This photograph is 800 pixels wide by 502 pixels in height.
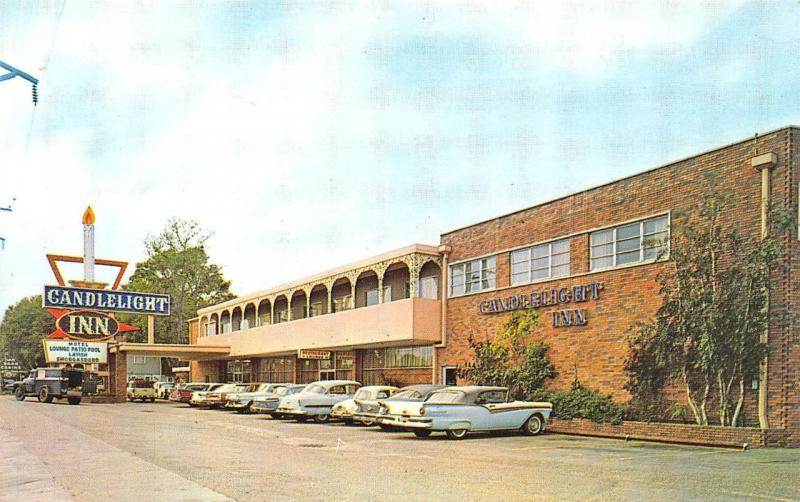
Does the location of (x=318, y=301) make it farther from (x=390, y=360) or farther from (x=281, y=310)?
(x=390, y=360)

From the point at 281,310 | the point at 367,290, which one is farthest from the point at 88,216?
the point at 367,290

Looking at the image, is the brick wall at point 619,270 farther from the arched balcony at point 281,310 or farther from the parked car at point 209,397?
the arched balcony at point 281,310

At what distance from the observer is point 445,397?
20547 millimetres

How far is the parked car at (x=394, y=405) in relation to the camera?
20725 mm

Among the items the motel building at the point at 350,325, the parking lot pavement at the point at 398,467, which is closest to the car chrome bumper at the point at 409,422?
the parking lot pavement at the point at 398,467

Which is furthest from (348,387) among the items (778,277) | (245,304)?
(245,304)

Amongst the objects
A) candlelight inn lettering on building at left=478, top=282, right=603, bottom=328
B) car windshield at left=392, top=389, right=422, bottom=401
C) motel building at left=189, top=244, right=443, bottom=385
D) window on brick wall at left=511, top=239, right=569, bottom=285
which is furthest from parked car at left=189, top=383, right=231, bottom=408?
car windshield at left=392, top=389, right=422, bottom=401

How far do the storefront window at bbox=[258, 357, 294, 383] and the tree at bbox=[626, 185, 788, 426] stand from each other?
92.8 ft

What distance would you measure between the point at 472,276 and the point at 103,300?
29.4 metres

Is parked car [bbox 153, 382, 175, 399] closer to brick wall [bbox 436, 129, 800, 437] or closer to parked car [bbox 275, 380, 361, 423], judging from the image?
parked car [bbox 275, 380, 361, 423]

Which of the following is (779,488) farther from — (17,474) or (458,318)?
(458,318)

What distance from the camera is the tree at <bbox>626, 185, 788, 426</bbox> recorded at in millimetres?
19266

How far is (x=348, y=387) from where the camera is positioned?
1164 inches

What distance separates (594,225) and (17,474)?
1757cm
